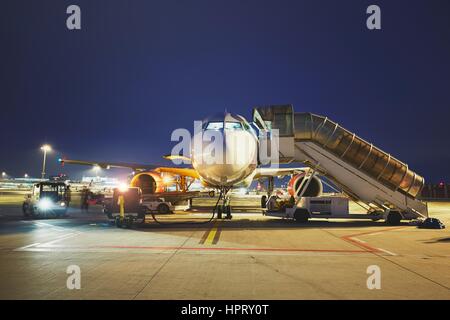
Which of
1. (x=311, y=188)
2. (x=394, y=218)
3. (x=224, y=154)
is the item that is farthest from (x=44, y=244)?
(x=394, y=218)

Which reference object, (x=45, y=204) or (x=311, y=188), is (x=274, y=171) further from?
(x=45, y=204)

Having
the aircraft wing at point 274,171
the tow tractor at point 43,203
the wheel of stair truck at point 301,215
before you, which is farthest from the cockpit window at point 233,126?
the tow tractor at point 43,203

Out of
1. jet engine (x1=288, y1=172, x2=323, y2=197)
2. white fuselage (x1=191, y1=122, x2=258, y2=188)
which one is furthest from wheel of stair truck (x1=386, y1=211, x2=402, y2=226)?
white fuselage (x1=191, y1=122, x2=258, y2=188)

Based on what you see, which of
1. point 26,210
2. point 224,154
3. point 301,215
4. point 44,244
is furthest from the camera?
point 26,210

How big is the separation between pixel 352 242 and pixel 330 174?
631 cm

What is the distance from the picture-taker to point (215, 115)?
14469 millimetres

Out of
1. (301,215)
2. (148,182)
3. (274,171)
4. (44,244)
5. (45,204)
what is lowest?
(44,244)

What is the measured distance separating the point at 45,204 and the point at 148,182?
6.50 m

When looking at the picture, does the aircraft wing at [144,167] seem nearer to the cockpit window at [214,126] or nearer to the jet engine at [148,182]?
the jet engine at [148,182]

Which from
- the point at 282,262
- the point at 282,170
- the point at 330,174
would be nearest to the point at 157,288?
the point at 282,262

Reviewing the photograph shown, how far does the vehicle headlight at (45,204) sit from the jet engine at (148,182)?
5363mm

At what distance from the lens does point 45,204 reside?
61.3ft

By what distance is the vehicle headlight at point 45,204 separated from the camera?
1855cm

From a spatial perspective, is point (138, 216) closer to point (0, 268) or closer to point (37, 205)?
point (37, 205)
